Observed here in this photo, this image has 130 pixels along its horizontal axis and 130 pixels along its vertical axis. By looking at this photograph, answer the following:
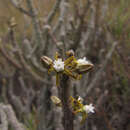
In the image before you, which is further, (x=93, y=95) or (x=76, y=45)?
(x=76, y=45)

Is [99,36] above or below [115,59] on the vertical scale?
above

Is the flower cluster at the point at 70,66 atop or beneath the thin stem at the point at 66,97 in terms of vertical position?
atop

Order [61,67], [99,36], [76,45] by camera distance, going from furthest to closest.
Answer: [99,36]
[76,45]
[61,67]

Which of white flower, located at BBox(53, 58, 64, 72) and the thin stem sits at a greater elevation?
white flower, located at BBox(53, 58, 64, 72)

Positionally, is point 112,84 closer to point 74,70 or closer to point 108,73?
point 108,73

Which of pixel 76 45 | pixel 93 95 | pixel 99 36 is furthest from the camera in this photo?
pixel 99 36

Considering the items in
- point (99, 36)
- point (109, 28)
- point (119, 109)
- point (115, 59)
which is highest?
point (99, 36)

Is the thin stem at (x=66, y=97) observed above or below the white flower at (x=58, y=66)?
below

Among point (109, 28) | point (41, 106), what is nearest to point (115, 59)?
point (109, 28)

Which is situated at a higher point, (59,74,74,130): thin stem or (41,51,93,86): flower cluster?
(41,51,93,86): flower cluster
